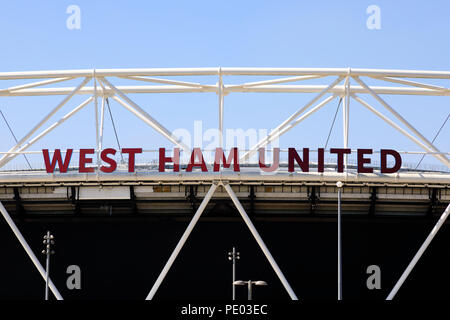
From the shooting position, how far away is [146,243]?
44281 millimetres

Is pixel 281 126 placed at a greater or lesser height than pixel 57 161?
greater

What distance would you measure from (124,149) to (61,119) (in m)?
5.74

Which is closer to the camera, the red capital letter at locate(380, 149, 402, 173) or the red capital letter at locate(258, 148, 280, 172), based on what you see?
the red capital letter at locate(258, 148, 280, 172)

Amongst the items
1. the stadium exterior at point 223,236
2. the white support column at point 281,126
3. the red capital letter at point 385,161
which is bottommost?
the stadium exterior at point 223,236

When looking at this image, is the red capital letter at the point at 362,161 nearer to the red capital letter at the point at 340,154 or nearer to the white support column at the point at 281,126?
the red capital letter at the point at 340,154

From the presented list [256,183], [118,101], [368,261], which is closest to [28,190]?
[118,101]

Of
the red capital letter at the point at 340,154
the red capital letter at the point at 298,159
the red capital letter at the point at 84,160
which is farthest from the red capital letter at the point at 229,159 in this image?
the red capital letter at the point at 84,160

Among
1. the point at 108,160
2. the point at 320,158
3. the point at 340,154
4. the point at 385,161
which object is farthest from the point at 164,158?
the point at 385,161

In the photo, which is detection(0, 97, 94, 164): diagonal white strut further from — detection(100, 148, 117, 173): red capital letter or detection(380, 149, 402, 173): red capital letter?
detection(380, 149, 402, 173): red capital letter

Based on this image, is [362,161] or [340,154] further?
[340,154]

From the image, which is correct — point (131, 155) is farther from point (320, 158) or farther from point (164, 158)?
point (320, 158)

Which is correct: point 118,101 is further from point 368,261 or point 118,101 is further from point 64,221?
point 368,261

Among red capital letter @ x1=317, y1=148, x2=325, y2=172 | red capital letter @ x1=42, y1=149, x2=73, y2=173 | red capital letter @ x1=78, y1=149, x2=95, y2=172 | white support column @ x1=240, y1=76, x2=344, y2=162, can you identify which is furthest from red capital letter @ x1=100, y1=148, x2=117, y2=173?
red capital letter @ x1=317, y1=148, x2=325, y2=172
